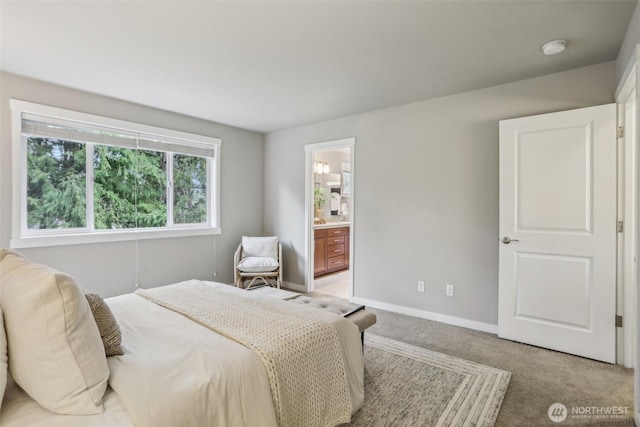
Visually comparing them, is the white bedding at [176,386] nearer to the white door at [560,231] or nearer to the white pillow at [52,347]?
the white pillow at [52,347]

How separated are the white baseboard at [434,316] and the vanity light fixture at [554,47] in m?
2.42

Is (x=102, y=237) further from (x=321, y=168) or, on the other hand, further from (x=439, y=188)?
(x=321, y=168)

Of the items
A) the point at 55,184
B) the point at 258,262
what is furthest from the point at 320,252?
the point at 55,184

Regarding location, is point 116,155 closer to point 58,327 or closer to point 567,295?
point 58,327

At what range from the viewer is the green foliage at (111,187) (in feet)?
10.4

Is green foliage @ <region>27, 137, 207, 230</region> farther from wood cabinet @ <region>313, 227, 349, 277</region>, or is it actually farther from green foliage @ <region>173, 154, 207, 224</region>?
wood cabinet @ <region>313, 227, 349, 277</region>

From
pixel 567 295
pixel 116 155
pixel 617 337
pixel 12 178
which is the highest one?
pixel 116 155

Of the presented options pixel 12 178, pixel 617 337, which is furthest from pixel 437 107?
pixel 12 178

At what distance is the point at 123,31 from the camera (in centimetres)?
217

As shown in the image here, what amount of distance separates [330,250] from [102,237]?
346 centimetres

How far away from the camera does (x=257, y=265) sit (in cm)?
425

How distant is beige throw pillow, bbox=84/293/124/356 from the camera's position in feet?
4.48

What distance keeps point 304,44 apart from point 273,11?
426mm

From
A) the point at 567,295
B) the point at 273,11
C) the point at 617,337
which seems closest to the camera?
the point at 273,11
